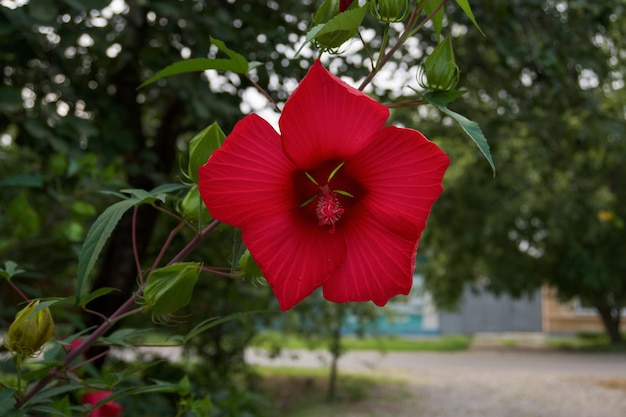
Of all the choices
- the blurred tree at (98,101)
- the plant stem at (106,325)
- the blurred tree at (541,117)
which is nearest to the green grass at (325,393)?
the blurred tree at (541,117)

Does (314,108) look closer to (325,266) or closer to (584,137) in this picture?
(325,266)

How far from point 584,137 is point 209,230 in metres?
2.78

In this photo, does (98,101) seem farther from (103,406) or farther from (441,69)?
(441,69)

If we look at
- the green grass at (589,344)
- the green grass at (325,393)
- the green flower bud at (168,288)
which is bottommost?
the green grass at (325,393)

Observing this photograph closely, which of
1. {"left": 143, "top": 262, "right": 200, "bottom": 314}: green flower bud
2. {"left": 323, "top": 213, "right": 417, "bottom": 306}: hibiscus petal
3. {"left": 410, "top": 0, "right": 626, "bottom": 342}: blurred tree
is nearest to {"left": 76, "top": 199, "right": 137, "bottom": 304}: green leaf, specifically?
{"left": 143, "top": 262, "right": 200, "bottom": 314}: green flower bud

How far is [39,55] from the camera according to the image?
6.08 ft

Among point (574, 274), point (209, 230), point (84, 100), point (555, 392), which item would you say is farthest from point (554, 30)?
point (574, 274)

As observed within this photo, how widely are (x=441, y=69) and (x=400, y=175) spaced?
11 centimetres

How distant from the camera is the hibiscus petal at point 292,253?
450 mm

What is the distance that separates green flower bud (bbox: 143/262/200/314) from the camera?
1.67 feet

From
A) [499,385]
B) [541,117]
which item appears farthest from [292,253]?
[499,385]

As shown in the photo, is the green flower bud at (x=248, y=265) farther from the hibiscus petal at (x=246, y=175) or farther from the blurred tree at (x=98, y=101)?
the blurred tree at (x=98, y=101)

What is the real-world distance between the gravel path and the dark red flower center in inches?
226

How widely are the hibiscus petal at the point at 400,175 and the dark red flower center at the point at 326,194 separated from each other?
1 cm
